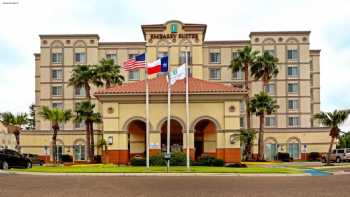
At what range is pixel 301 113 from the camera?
89188 mm

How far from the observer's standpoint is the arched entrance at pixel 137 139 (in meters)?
51.0

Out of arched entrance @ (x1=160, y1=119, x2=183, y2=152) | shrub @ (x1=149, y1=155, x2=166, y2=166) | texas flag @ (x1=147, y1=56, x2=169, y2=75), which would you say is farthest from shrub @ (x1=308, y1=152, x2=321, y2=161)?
texas flag @ (x1=147, y1=56, x2=169, y2=75)

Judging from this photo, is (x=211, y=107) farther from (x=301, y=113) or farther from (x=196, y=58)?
(x=301, y=113)

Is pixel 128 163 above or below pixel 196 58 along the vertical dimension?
below

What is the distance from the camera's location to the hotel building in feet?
159

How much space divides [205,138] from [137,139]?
20.5ft

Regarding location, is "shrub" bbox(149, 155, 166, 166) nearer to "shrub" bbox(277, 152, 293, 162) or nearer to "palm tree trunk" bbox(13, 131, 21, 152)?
"shrub" bbox(277, 152, 293, 162)

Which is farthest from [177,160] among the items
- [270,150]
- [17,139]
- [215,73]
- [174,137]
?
[215,73]

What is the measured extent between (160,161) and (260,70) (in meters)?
27.9

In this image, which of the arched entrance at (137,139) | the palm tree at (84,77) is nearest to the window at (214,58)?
the palm tree at (84,77)

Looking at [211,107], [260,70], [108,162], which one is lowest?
[108,162]

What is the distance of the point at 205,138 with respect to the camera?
51844mm

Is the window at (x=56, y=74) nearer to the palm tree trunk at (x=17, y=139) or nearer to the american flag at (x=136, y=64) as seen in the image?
the palm tree trunk at (x=17, y=139)

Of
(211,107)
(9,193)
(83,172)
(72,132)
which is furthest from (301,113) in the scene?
(9,193)
